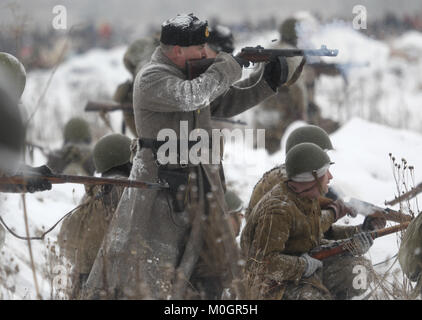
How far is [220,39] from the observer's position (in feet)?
26.2

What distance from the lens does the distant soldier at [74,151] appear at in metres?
7.97

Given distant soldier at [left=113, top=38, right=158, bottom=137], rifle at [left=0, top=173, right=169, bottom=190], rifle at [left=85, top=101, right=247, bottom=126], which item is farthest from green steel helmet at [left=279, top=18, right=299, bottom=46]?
rifle at [left=0, top=173, right=169, bottom=190]

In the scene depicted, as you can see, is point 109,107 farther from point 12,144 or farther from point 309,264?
point 12,144

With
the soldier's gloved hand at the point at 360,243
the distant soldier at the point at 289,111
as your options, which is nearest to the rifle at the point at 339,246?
the soldier's gloved hand at the point at 360,243

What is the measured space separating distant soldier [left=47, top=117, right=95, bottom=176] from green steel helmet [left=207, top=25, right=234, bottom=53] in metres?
1.66

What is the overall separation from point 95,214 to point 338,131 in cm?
648

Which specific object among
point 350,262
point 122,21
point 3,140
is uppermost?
point 122,21

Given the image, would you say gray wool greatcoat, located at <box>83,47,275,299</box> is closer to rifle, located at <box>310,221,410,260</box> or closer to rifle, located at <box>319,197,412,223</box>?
rifle, located at <box>310,221,410,260</box>

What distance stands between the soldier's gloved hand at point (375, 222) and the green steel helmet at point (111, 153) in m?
1.59

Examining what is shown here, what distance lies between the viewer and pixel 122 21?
38.2 meters

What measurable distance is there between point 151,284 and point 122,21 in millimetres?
34970

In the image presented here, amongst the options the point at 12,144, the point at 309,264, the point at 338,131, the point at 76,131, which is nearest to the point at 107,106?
the point at 76,131
